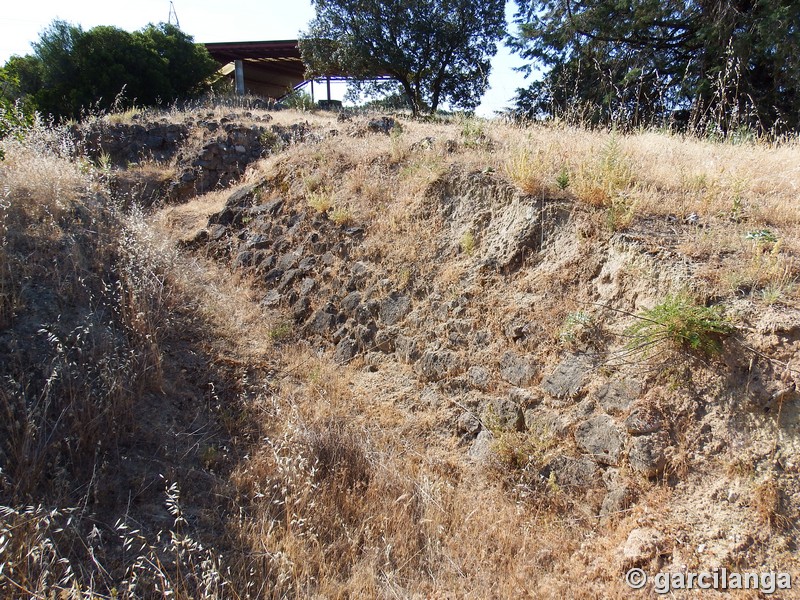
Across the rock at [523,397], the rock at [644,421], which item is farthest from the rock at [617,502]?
the rock at [523,397]

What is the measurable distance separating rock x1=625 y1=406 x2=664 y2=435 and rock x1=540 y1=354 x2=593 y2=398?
446 mm

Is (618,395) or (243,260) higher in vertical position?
(243,260)

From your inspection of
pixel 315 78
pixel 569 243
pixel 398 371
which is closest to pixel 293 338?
pixel 398 371

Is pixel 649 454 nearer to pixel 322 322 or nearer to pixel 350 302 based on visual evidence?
pixel 350 302

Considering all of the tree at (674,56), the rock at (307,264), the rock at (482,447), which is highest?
the tree at (674,56)

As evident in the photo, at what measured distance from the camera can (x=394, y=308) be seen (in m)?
5.20

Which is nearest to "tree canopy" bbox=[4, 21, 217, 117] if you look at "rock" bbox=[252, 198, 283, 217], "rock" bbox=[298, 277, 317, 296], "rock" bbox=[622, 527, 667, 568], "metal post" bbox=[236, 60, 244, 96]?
"metal post" bbox=[236, 60, 244, 96]

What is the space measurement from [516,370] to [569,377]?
0.45 meters

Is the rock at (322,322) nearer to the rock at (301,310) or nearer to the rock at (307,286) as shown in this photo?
the rock at (301,310)

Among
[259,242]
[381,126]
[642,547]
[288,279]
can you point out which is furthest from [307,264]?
[642,547]

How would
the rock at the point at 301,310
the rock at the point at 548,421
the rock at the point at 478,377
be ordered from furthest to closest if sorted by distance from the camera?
the rock at the point at 301,310 < the rock at the point at 478,377 < the rock at the point at 548,421

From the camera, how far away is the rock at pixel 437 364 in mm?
4453

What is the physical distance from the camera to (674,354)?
3309 millimetres

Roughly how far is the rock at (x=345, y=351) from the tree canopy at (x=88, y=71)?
49.1 ft
